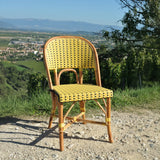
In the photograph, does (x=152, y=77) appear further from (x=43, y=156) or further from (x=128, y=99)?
(x=43, y=156)

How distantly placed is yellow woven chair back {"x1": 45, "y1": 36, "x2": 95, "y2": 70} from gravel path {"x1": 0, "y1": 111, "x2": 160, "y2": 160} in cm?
81

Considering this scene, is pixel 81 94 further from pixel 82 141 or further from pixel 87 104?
pixel 87 104

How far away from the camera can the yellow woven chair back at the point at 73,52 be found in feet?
8.69

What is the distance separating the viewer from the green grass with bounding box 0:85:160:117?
3.36m

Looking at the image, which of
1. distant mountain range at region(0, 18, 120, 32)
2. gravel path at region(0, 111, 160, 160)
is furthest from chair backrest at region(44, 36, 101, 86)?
distant mountain range at region(0, 18, 120, 32)

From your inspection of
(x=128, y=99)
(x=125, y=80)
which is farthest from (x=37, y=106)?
(x=125, y=80)

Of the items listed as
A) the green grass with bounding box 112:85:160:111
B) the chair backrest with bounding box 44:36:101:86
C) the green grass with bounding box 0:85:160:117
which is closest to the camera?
the chair backrest with bounding box 44:36:101:86

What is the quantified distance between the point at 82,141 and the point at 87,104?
1.24 meters

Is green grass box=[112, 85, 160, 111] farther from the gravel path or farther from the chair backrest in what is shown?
the chair backrest

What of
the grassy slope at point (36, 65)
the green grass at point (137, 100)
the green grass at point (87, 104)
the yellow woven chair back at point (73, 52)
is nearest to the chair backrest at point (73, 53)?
the yellow woven chair back at point (73, 52)

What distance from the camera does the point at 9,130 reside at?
107 inches

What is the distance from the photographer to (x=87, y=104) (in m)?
3.62

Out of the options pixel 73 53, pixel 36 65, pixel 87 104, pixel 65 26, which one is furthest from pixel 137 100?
pixel 65 26

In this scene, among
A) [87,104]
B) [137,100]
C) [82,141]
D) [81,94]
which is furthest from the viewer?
[137,100]
